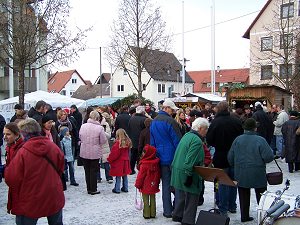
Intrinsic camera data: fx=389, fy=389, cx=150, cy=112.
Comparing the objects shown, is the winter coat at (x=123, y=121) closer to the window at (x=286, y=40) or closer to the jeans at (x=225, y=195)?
the jeans at (x=225, y=195)

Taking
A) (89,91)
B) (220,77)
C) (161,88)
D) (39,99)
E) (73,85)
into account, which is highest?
(220,77)

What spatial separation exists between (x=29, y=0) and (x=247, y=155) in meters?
12.4

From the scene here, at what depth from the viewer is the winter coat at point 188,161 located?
5.62m

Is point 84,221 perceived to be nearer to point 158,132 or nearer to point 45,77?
point 158,132

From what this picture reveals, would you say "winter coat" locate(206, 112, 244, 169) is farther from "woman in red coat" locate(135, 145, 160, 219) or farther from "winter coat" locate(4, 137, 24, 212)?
"winter coat" locate(4, 137, 24, 212)

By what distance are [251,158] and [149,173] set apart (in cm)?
172

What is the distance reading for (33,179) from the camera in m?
4.27

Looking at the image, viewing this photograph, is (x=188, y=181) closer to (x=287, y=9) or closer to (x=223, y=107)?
(x=223, y=107)

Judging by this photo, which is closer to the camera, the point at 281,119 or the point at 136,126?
the point at 136,126

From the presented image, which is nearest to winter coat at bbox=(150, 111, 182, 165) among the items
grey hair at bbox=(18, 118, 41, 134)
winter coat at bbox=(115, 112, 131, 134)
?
grey hair at bbox=(18, 118, 41, 134)

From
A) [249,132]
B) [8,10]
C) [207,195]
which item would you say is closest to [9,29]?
[8,10]

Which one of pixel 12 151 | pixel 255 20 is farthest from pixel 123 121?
pixel 255 20

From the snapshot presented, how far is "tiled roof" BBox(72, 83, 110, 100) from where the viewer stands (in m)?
68.0

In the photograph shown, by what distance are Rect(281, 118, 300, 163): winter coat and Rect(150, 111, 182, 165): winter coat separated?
5665 mm
